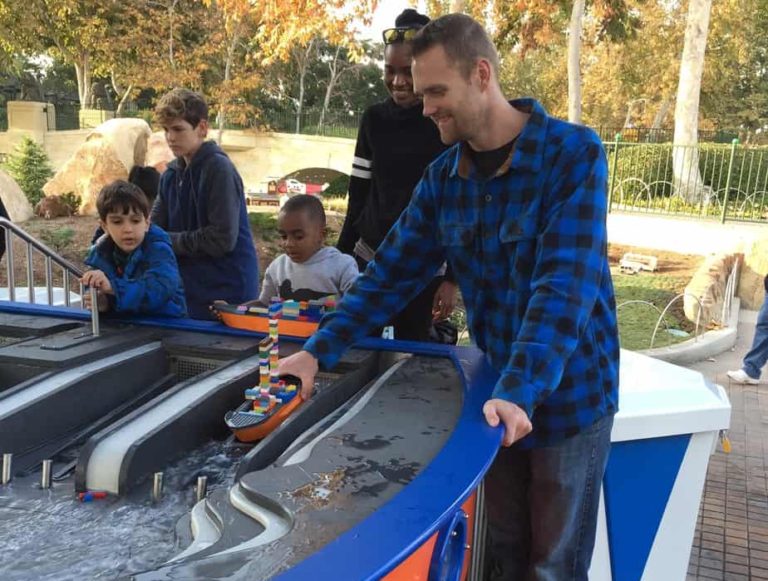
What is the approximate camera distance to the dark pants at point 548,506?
1736mm

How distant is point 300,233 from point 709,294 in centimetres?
654

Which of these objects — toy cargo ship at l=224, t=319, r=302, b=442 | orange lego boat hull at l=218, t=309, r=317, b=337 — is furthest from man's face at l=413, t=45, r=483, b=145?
orange lego boat hull at l=218, t=309, r=317, b=337

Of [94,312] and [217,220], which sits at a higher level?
[217,220]

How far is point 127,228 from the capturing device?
277 cm

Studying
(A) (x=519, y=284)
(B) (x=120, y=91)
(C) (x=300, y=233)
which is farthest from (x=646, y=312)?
(B) (x=120, y=91)

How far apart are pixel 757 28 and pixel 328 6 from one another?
2115cm

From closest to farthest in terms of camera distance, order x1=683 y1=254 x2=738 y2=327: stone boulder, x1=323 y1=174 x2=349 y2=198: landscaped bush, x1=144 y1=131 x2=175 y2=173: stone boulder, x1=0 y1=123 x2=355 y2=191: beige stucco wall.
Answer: x1=683 y1=254 x2=738 y2=327: stone boulder < x1=144 y1=131 x2=175 y2=173: stone boulder < x1=323 y1=174 x2=349 y2=198: landscaped bush < x1=0 y1=123 x2=355 y2=191: beige stucco wall

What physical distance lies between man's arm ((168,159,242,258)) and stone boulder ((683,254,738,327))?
19.1 ft

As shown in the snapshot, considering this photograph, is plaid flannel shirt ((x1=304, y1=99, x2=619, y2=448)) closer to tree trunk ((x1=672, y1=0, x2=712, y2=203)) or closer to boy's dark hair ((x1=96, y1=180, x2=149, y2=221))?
boy's dark hair ((x1=96, y1=180, x2=149, y2=221))

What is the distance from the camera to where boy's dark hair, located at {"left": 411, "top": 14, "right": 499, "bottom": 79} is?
61.3 inches

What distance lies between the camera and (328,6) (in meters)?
10.9

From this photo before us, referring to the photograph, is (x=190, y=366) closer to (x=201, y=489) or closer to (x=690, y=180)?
(x=201, y=489)

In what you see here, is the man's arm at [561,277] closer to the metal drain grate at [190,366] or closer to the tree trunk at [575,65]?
the metal drain grate at [190,366]

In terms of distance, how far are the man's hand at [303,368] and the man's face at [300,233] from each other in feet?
4.04
